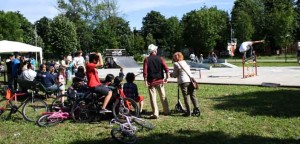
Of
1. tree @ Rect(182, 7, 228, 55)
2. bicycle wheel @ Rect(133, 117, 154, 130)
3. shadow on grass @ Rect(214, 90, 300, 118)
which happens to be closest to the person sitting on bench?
bicycle wheel @ Rect(133, 117, 154, 130)

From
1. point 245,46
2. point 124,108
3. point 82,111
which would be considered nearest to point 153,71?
point 124,108

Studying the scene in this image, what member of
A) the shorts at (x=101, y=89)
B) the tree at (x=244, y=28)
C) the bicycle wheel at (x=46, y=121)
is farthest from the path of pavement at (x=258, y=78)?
the tree at (x=244, y=28)

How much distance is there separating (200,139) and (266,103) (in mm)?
4406

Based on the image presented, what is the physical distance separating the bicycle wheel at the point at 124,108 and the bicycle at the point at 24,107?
6.33ft

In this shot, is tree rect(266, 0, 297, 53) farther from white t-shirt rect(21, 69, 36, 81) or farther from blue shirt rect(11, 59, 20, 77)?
white t-shirt rect(21, 69, 36, 81)

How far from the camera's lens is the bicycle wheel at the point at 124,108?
324 inches

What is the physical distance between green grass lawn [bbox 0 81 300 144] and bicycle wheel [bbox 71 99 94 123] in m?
0.23

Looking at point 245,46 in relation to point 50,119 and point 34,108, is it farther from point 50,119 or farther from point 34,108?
point 50,119

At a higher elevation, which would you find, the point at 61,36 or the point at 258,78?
the point at 61,36

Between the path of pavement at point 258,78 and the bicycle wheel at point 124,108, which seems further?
the path of pavement at point 258,78

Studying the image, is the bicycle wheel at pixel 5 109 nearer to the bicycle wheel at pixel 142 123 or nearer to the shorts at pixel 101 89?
the shorts at pixel 101 89

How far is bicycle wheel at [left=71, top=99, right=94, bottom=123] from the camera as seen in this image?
846cm

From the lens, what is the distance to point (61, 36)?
53219mm

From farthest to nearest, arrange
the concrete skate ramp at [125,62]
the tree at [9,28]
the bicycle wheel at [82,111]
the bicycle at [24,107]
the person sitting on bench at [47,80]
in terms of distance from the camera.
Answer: the tree at [9,28]
the concrete skate ramp at [125,62]
the person sitting on bench at [47,80]
the bicycle at [24,107]
the bicycle wheel at [82,111]
